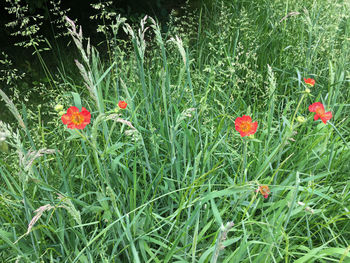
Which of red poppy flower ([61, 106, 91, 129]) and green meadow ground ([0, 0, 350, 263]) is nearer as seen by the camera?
red poppy flower ([61, 106, 91, 129])

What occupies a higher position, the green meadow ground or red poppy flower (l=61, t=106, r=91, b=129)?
red poppy flower (l=61, t=106, r=91, b=129)

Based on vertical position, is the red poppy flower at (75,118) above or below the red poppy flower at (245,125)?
above

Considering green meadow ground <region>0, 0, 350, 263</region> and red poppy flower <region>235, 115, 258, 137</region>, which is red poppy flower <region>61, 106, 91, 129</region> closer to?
green meadow ground <region>0, 0, 350, 263</region>

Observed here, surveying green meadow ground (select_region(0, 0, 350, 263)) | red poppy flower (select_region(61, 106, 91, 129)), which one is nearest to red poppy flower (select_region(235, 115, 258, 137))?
green meadow ground (select_region(0, 0, 350, 263))

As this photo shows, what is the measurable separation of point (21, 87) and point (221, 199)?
2.31 m

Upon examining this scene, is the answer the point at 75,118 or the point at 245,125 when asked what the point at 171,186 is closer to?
the point at 245,125

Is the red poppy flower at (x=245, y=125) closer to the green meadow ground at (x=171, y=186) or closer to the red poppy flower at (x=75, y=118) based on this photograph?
the green meadow ground at (x=171, y=186)

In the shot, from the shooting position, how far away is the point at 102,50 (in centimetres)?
338

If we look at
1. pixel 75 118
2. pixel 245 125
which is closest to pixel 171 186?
pixel 245 125

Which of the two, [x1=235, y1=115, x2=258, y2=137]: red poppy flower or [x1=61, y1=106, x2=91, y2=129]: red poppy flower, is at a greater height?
[x1=61, y1=106, x2=91, y2=129]: red poppy flower

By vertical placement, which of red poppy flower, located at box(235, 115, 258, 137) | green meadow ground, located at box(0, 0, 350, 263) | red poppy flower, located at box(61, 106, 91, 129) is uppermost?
red poppy flower, located at box(61, 106, 91, 129)

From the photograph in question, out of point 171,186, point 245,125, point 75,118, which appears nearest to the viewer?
point 75,118

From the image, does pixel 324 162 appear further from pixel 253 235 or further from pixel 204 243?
pixel 204 243

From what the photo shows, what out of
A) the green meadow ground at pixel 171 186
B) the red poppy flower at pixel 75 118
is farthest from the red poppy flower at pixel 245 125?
the red poppy flower at pixel 75 118
